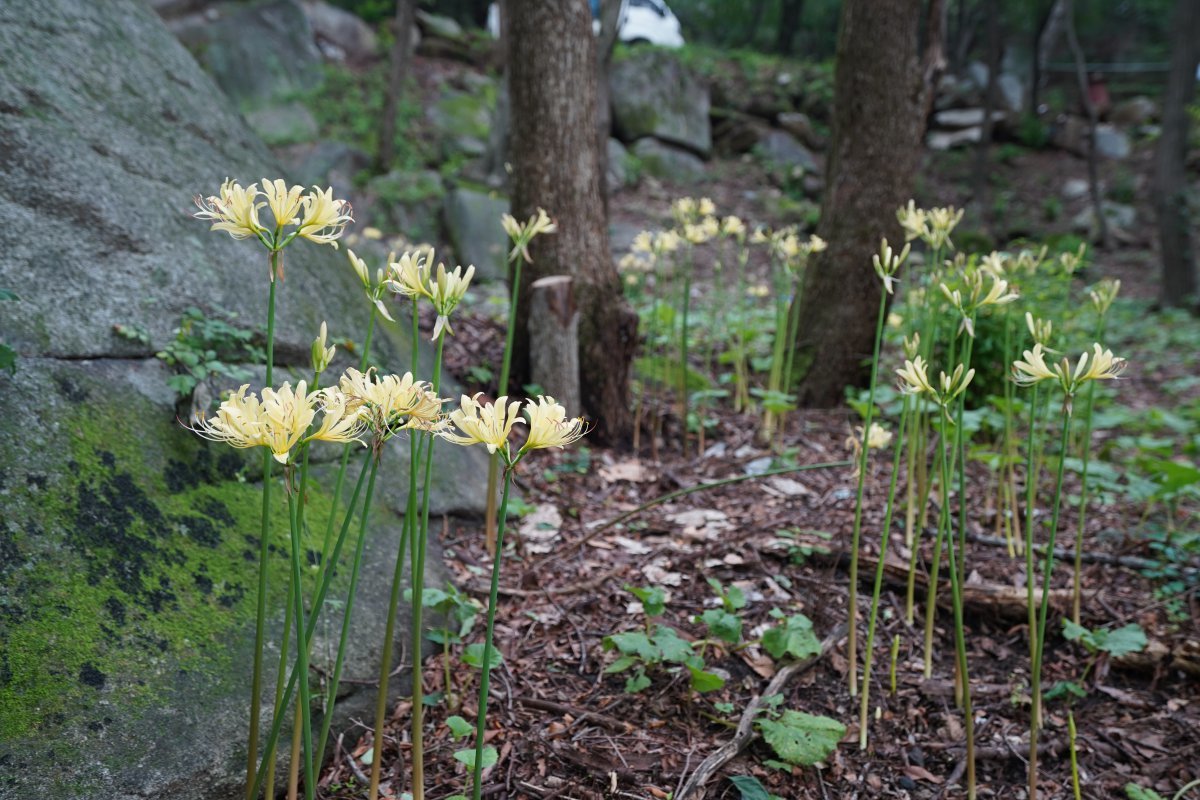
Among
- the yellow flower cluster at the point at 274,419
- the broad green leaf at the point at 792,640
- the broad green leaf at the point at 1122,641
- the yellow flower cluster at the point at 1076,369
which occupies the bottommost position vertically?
the broad green leaf at the point at 792,640

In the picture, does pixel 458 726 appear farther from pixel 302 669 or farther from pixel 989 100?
pixel 989 100

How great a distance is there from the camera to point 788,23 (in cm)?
2094

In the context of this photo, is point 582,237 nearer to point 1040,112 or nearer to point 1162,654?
point 1162,654

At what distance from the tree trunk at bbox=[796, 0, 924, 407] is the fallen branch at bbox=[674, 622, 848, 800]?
8.48ft

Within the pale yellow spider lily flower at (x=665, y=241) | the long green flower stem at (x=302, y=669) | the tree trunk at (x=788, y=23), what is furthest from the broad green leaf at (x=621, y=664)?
the tree trunk at (x=788, y=23)

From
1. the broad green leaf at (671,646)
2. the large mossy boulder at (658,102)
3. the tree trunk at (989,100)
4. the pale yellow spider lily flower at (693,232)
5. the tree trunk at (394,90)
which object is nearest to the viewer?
the broad green leaf at (671,646)

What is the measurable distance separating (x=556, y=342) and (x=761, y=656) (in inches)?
76.9

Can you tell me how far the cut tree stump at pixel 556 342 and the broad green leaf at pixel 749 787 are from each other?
2179 mm

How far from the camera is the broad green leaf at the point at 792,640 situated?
2.06 meters

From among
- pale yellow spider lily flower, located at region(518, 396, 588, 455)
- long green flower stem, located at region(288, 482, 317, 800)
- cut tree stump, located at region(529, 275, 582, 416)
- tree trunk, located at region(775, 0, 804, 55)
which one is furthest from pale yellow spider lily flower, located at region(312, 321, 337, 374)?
tree trunk, located at region(775, 0, 804, 55)

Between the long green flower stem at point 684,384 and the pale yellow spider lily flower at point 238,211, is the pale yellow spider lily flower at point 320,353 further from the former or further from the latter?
the long green flower stem at point 684,384

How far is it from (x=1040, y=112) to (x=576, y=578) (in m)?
19.8

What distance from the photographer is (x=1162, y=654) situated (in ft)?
7.22

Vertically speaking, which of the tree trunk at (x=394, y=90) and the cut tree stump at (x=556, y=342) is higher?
the tree trunk at (x=394, y=90)
